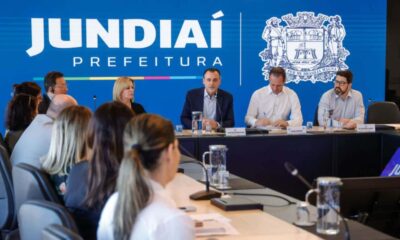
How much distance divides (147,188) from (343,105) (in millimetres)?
4857

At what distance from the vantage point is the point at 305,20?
766cm

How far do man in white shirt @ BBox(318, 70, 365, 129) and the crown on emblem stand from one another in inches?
61.7

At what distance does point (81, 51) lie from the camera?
7.03 m

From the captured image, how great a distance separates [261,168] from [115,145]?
2.99 metres

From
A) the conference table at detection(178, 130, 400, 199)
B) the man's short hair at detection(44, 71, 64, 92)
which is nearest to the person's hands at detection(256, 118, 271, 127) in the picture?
the conference table at detection(178, 130, 400, 199)

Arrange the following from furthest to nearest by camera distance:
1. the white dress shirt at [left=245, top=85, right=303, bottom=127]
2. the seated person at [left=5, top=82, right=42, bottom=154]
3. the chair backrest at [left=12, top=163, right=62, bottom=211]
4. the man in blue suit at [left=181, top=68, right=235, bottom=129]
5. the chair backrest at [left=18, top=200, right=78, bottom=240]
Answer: the white dress shirt at [left=245, top=85, right=303, bottom=127]
the man in blue suit at [left=181, top=68, right=235, bottom=129]
the seated person at [left=5, top=82, right=42, bottom=154]
the chair backrest at [left=12, top=163, right=62, bottom=211]
the chair backrest at [left=18, top=200, right=78, bottom=240]

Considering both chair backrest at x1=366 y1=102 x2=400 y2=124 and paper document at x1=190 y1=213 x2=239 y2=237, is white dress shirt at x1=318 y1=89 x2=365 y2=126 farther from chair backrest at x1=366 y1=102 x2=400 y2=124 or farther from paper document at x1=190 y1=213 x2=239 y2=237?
paper document at x1=190 y1=213 x2=239 y2=237

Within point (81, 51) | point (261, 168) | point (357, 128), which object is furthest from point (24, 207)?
point (81, 51)

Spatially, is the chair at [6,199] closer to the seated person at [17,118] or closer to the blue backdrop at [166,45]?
the seated person at [17,118]

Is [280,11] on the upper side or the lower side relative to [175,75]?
upper

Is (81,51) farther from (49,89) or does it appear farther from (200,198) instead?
(200,198)

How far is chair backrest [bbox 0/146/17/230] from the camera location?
3281 mm

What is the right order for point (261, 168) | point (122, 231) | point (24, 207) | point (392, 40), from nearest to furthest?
point (122, 231)
point (24, 207)
point (261, 168)
point (392, 40)

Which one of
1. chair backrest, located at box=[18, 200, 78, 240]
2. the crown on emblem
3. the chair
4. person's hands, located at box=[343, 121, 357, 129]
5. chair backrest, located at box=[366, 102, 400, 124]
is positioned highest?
Answer: the crown on emblem
